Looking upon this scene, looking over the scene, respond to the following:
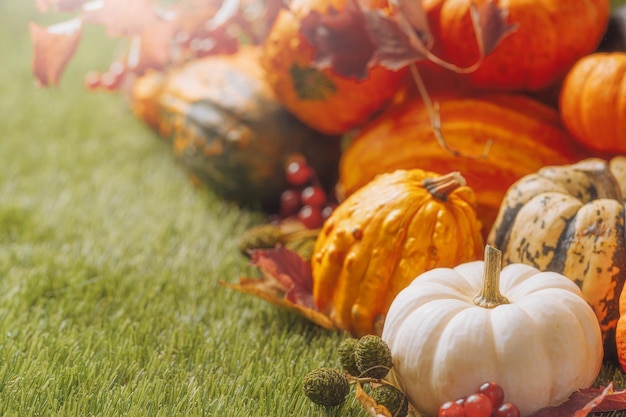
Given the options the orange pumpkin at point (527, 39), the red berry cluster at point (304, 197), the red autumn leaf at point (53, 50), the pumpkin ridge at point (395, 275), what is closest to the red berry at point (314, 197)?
the red berry cluster at point (304, 197)

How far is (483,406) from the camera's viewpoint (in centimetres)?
109

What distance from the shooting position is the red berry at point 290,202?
217 cm

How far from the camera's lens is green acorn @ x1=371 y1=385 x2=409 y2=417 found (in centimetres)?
119

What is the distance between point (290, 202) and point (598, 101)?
35.8 inches

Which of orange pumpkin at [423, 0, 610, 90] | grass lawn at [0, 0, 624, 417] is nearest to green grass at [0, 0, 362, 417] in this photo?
grass lawn at [0, 0, 624, 417]

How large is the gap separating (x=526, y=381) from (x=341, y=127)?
3.48ft

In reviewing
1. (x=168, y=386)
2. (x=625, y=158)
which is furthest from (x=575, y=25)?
(x=168, y=386)

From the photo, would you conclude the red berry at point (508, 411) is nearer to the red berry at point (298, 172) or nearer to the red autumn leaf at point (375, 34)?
the red autumn leaf at point (375, 34)

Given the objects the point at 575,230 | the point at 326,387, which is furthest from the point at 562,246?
the point at 326,387

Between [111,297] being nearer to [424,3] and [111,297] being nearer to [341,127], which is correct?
[341,127]

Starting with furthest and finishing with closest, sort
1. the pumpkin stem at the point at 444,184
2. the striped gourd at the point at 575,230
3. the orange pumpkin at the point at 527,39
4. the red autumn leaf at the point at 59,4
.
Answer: the red autumn leaf at the point at 59,4 < the orange pumpkin at the point at 527,39 < the pumpkin stem at the point at 444,184 < the striped gourd at the point at 575,230

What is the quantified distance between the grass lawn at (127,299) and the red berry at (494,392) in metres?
0.23

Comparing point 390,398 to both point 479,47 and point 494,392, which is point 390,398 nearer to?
point 494,392

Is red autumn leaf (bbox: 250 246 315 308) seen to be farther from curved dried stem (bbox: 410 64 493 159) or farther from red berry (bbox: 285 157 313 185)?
red berry (bbox: 285 157 313 185)
